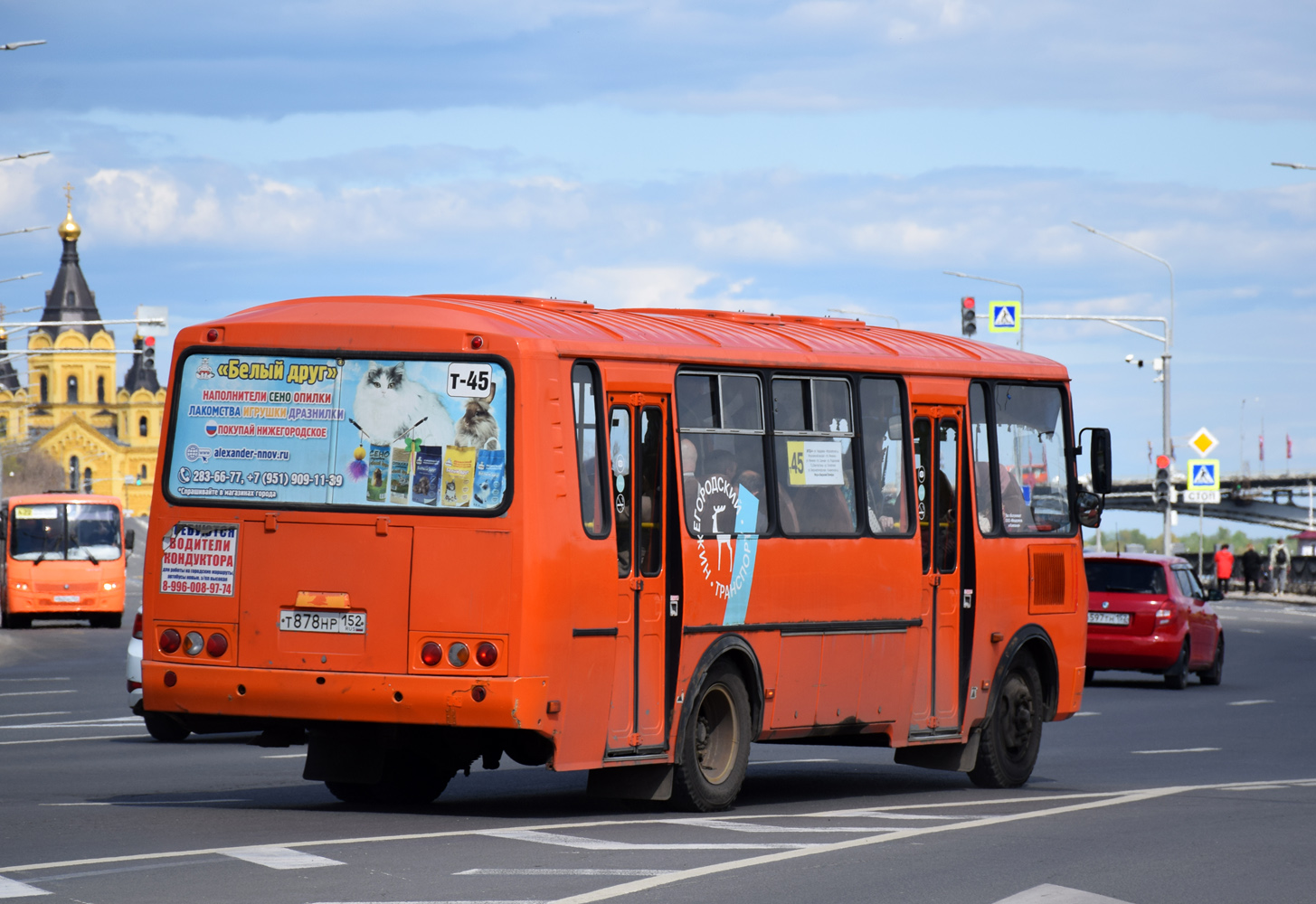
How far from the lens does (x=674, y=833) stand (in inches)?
444

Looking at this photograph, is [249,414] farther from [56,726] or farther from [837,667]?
[56,726]

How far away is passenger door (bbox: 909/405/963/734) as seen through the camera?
46.5 ft

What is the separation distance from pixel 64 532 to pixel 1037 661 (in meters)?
35.0

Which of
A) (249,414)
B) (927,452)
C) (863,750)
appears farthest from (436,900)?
(863,750)

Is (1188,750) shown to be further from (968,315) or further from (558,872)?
(968,315)

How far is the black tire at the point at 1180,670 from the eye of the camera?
27891mm

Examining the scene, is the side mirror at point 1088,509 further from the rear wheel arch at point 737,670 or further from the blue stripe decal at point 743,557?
the rear wheel arch at point 737,670

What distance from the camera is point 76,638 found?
42.6 metres

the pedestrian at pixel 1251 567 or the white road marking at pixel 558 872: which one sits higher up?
the pedestrian at pixel 1251 567

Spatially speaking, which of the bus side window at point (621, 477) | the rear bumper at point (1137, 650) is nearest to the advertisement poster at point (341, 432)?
the bus side window at point (621, 477)

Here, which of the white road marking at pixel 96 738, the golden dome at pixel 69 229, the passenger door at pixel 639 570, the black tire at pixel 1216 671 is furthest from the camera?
the golden dome at pixel 69 229

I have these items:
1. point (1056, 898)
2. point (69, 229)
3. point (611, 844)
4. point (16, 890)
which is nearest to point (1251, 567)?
point (611, 844)

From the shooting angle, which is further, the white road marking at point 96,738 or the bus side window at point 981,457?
the white road marking at point 96,738

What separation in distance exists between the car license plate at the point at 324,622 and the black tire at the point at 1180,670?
1839 centimetres
